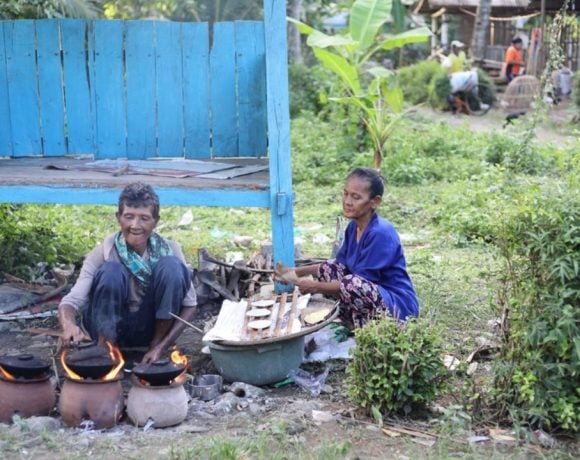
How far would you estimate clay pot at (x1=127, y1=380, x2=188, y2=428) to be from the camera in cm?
415

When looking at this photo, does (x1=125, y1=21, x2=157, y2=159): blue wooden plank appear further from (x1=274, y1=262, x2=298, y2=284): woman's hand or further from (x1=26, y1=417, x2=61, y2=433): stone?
(x1=26, y1=417, x2=61, y2=433): stone

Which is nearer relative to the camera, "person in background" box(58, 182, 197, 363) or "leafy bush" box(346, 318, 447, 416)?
"leafy bush" box(346, 318, 447, 416)

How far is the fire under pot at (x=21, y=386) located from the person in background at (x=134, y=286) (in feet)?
1.53

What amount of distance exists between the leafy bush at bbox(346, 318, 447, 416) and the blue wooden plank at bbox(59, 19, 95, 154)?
3223 millimetres

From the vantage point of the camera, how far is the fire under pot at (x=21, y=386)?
4.19 m

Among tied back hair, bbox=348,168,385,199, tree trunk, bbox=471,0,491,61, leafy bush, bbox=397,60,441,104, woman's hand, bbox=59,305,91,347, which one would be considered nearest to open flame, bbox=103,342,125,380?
woman's hand, bbox=59,305,91,347

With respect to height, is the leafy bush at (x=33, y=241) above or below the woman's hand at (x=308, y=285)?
below

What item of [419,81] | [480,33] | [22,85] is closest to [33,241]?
[22,85]

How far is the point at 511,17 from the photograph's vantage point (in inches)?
990

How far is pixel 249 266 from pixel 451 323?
146 centimetres

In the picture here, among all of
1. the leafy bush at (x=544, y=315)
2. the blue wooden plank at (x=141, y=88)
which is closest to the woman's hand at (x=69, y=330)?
the leafy bush at (x=544, y=315)

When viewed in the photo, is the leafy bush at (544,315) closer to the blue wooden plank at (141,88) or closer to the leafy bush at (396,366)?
the leafy bush at (396,366)

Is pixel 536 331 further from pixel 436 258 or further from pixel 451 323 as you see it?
pixel 436 258

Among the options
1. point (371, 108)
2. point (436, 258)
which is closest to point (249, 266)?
point (436, 258)
